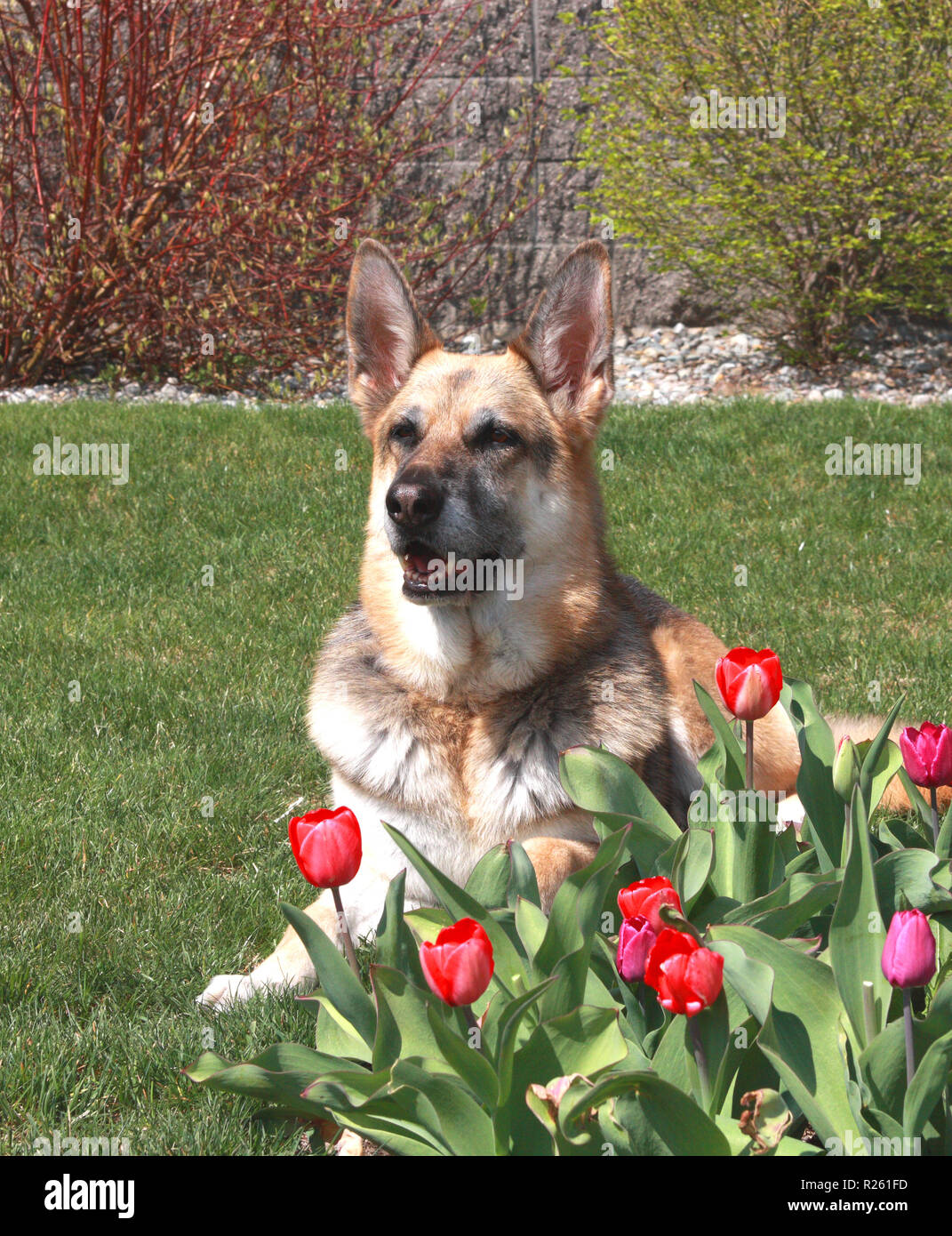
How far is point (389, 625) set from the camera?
142 inches

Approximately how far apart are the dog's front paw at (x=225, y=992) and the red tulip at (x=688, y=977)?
4.79 ft

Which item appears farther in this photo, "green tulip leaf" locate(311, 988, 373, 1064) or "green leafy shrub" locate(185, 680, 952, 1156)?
"green tulip leaf" locate(311, 988, 373, 1064)

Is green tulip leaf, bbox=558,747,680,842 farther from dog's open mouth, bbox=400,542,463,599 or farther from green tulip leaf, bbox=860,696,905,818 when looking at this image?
dog's open mouth, bbox=400,542,463,599

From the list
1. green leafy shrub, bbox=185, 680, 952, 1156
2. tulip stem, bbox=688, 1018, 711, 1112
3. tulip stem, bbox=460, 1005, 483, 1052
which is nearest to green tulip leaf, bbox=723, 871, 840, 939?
green leafy shrub, bbox=185, 680, 952, 1156

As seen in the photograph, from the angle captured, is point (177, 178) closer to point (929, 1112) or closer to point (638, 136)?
point (638, 136)

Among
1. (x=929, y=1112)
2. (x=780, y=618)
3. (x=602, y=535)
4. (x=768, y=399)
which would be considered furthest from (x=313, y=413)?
(x=929, y=1112)

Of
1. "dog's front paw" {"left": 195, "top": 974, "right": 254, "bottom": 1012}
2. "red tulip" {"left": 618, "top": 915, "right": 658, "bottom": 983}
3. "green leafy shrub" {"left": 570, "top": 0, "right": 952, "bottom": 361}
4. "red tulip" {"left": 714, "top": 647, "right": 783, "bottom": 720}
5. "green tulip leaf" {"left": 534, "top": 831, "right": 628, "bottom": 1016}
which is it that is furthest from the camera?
"green leafy shrub" {"left": 570, "top": 0, "right": 952, "bottom": 361}

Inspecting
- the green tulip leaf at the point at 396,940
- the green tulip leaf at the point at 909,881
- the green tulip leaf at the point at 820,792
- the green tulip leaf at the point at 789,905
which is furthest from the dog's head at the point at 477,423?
the green tulip leaf at the point at 909,881

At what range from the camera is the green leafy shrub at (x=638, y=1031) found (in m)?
2.07

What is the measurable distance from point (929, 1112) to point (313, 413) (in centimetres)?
724

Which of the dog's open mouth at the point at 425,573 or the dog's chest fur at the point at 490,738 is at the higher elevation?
the dog's open mouth at the point at 425,573

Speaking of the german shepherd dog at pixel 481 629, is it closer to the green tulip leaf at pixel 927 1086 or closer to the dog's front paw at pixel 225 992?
the dog's front paw at pixel 225 992

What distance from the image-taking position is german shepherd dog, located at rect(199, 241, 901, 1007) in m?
3.34

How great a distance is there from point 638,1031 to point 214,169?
30.4 feet
